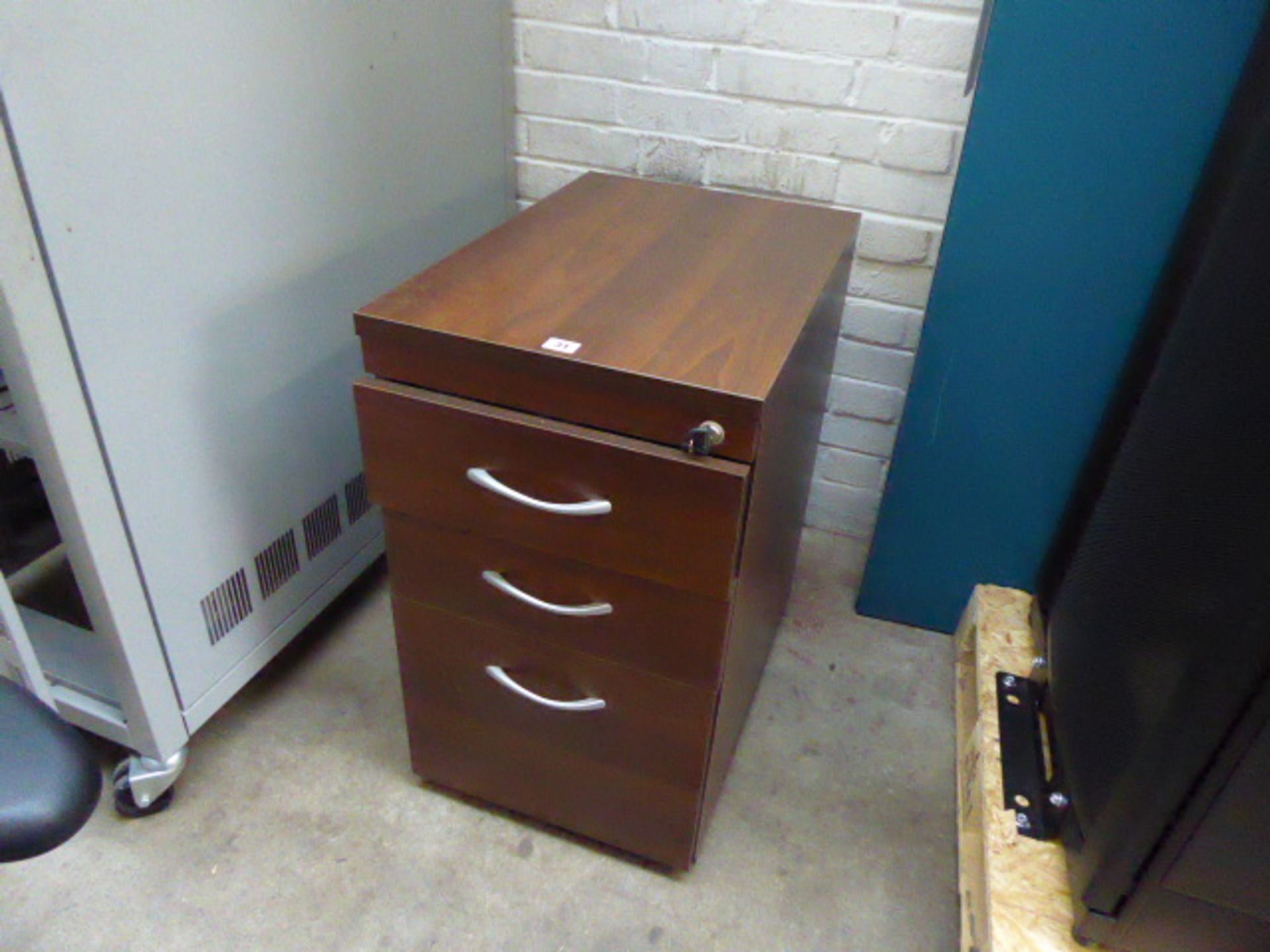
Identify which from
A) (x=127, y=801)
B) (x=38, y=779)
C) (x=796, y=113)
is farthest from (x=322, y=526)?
(x=796, y=113)

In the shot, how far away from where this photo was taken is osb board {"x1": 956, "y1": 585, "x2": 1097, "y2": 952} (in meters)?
0.82

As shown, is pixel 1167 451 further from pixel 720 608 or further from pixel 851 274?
pixel 851 274

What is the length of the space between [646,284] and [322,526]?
571mm

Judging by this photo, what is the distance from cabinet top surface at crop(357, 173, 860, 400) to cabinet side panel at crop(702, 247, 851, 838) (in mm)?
33

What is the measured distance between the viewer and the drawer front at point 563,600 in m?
0.77

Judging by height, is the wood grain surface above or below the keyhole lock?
above

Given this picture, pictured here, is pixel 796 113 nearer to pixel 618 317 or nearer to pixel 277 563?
pixel 618 317

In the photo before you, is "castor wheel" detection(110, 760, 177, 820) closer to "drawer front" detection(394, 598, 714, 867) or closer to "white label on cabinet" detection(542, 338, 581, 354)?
"drawer front" detection(394, 598, 714, 867)

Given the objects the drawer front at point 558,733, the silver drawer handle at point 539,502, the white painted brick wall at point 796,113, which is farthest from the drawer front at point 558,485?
the white painted brick wall at point 796,113

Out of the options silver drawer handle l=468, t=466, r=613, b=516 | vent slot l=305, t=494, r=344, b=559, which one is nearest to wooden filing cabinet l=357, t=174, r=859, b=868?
silver drawer handle l=468, t=466, r=613, b=516

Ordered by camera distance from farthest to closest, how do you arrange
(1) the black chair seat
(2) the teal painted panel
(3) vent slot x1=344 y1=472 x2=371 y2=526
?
(3) vent slot x1=344 y1=472 x2=371 y2=526
(2) the teal painted panel
(1) the black chair seat

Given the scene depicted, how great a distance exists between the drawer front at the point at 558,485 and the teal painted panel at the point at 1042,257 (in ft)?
1.79

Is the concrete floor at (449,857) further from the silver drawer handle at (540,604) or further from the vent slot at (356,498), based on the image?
the silver drawer handle at (540,604)

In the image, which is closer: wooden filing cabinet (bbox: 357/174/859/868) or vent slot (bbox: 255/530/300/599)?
wooden filing cabinet (bbox: 357/174/859/868)
